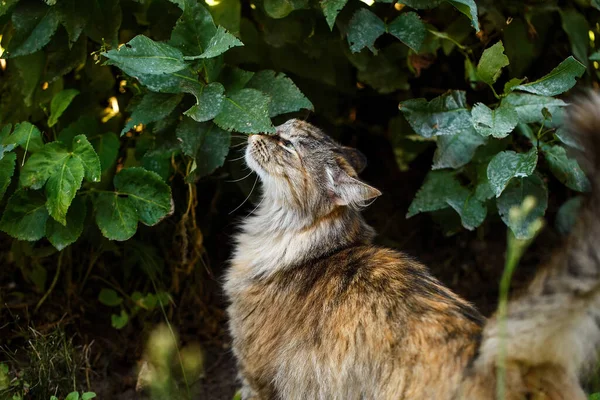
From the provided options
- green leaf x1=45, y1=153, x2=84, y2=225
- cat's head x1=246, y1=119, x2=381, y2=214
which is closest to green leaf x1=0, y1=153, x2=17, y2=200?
green leaf x1=45, y1=153, x2=84, y2=225

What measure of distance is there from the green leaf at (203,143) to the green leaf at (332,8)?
2.30 feet

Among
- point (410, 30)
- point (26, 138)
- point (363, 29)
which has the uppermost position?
point (410, 30)

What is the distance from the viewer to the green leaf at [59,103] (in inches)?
150

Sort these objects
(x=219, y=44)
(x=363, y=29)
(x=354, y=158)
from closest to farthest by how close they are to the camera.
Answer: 1. (x=219, y=44)
2. (x=363, y=29)
3. (x=354, y=158)

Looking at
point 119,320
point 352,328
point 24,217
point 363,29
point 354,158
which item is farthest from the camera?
point 119,320

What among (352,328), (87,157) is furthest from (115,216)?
(352,328)

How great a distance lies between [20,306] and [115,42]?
62.7 inches

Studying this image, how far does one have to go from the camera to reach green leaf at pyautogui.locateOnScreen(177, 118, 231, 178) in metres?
3.63

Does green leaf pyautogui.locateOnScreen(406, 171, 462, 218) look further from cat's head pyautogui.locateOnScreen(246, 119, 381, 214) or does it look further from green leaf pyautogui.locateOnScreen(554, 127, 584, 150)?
green leaf pyautogui.locateOnScreen(554, 127, 584, 150)

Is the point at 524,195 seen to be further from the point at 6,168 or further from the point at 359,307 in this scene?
the point at 6,168

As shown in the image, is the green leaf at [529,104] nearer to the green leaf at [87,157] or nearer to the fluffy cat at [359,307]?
the fluffy cat at [359,307]

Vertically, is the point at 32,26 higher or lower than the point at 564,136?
lower

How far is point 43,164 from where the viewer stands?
3572 mm

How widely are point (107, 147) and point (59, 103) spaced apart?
0.32m
